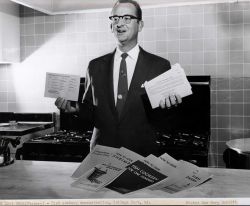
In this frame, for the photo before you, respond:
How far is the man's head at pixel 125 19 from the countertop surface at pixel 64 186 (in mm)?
760

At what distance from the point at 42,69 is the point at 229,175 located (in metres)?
1.59

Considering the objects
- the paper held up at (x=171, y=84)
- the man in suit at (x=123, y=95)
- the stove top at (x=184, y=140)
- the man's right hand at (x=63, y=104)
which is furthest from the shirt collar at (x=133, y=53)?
the stove top at (x=184, y=140)

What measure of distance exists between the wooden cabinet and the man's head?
92 cm

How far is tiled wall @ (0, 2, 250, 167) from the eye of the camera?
2.38 m

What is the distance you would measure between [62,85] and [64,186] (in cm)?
43

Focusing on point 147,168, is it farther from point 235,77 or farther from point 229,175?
point 235,77

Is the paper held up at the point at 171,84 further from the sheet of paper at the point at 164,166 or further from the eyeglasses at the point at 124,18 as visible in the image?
the eyeglasses at the point at 124,18

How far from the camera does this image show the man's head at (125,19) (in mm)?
1696

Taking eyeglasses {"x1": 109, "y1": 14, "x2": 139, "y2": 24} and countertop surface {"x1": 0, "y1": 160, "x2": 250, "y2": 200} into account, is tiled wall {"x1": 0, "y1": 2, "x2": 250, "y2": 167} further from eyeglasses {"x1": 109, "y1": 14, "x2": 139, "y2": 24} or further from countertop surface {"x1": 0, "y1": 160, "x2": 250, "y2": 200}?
countertop surface {"x1": 0, "y1": 160, "x2": 250, "y2": 200}

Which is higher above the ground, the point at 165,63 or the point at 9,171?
the point at 165,63

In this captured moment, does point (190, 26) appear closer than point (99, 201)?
No

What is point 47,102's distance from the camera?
2613 mm

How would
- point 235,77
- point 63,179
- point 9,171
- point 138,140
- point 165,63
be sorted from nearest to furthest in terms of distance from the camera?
point 63,179, point 9,171, point 138,140, point 165,63, point 235,77

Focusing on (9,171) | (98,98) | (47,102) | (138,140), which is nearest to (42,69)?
(47,102)
